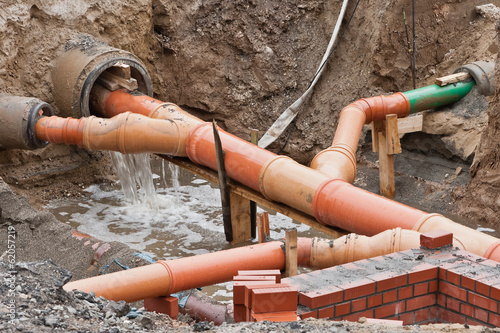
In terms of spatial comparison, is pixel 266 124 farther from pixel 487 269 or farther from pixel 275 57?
pixel 487 269

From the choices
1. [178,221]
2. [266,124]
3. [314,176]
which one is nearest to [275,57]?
[266,124]

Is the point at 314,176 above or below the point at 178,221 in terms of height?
above

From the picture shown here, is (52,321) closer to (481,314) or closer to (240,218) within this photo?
(481,314)

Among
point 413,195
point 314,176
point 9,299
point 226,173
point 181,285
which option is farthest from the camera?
point 413,195

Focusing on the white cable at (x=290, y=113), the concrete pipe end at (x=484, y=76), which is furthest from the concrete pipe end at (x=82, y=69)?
the concrete pipe end at (x=484, y=76)

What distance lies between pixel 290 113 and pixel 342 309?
7.42m

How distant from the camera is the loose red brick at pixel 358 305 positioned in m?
3.79

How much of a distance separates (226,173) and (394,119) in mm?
2576

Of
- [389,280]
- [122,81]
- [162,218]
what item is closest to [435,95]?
[162,218]

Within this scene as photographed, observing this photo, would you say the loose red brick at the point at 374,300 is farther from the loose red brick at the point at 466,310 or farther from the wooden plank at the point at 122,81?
the wooden plank at the point at 122,81

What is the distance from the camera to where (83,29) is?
10.0 meters

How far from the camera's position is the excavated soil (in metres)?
9.47

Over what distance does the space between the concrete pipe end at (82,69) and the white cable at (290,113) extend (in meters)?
2.24

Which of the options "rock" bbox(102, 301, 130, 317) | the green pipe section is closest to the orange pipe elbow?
the green pipe section
